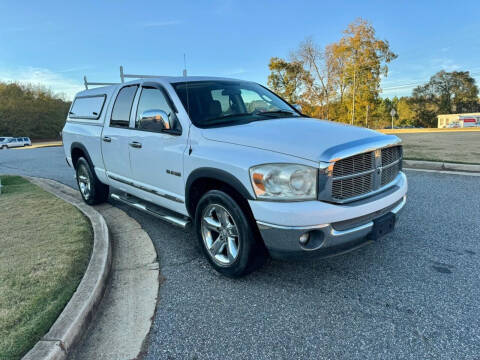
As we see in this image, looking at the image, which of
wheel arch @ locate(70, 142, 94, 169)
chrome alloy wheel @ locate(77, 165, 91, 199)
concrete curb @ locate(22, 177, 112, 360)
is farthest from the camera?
chrome alloy wheel @ locate(77, 165, 91, 199)

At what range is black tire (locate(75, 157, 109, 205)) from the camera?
5.39m

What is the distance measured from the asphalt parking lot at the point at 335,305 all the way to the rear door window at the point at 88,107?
8.24ft

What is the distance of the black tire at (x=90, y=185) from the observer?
5.39m

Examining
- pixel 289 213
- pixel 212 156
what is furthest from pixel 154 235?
pixel 289 213

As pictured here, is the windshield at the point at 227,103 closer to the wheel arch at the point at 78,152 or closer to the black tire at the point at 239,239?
the black tire at the point at 239,239

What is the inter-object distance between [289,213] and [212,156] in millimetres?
926

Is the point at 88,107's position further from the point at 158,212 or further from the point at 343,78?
the point at 343,78

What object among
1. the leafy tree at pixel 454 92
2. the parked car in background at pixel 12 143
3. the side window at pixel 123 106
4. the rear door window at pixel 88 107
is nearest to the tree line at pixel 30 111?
the parked car in background at pixel 12 143

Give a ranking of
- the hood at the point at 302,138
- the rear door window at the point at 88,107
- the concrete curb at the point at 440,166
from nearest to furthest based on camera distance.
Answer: the hood at the point at 302,138
the rear door window at the point at 88,107
the concrete curb at the point at 440,166

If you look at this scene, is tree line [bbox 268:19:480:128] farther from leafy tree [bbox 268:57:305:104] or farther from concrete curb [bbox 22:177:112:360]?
concrete curb [bbox 22:177:112:360]

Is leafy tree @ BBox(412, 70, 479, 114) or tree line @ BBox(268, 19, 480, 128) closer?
tree line @ BBox(268, 19, 480, 128)

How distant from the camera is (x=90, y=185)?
216 inches

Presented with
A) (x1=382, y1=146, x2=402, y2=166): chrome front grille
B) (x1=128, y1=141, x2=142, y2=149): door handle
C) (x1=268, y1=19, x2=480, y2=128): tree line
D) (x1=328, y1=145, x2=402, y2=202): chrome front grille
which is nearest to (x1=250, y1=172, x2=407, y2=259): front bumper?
(x1=328, y1=145, x2=402, y2=202): chrome front grille

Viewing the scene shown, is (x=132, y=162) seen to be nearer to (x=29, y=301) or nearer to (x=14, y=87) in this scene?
(x=29, y=301)
